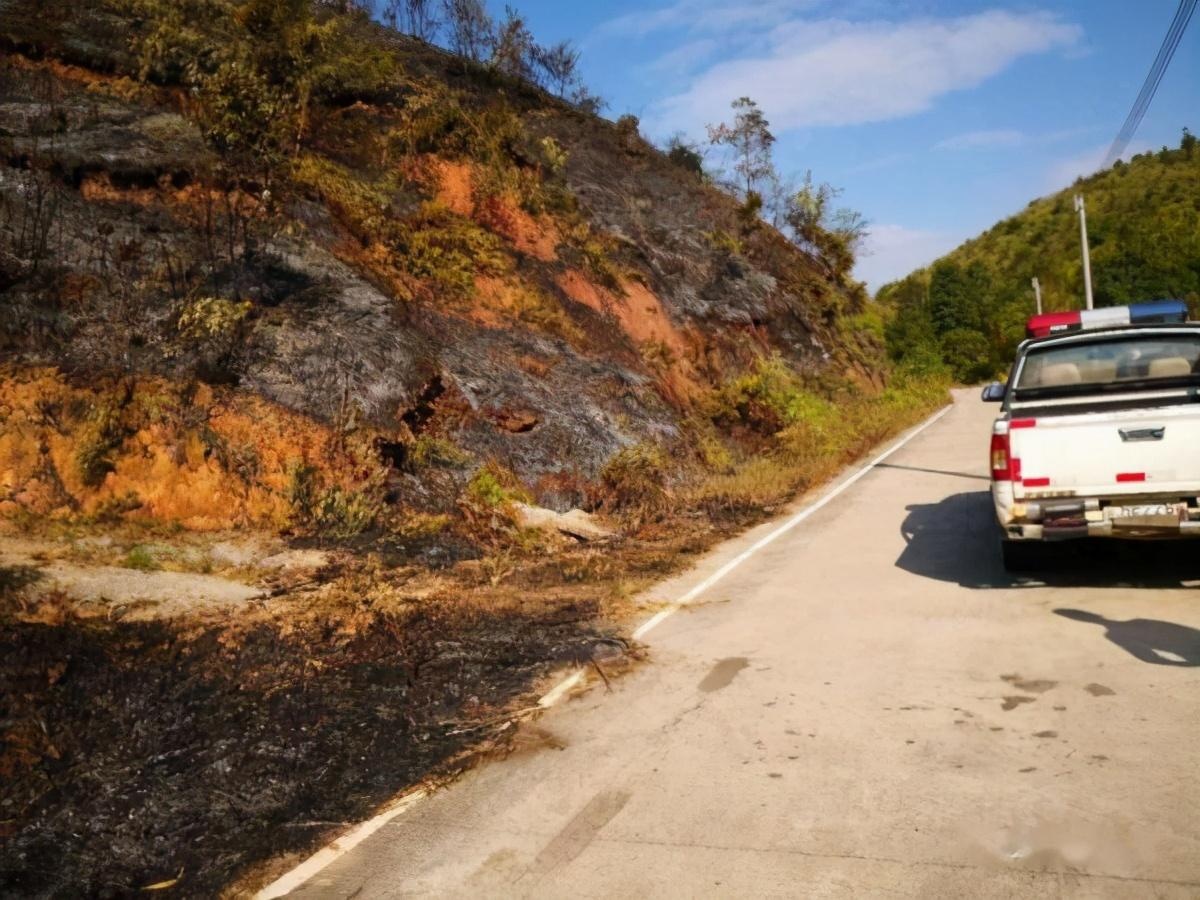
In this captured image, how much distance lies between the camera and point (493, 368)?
1494 centimetres

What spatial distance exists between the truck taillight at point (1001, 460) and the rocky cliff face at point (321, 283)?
260 inches

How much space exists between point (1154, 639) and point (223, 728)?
6013mm

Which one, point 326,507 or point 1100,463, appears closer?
point 1100,463

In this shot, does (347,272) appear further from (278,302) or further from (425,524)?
(425,524)

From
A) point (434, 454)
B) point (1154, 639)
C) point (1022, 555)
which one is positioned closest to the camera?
point (1154, 639)

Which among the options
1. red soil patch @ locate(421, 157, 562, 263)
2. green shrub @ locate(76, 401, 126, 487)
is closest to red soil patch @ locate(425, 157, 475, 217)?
red soil patch @ locate(421, 157, 562, 263)

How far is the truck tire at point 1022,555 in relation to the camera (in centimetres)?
861

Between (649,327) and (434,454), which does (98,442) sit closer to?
(434,454)

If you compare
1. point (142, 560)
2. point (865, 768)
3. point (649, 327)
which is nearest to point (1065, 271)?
point (649, 327)

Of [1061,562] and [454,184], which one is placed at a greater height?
[454,184]

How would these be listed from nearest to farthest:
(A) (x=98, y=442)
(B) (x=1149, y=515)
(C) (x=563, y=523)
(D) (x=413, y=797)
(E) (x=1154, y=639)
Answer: (D) (x=413, y=797), (E) (x=1154, y=639), (B) (x=1149, y=515), (A) (x=98, y=442), (C) (x=563, y=523)

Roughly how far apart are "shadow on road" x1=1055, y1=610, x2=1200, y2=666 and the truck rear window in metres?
2.31

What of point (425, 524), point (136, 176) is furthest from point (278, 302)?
point (425, 524)

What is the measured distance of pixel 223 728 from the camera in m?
6.06
